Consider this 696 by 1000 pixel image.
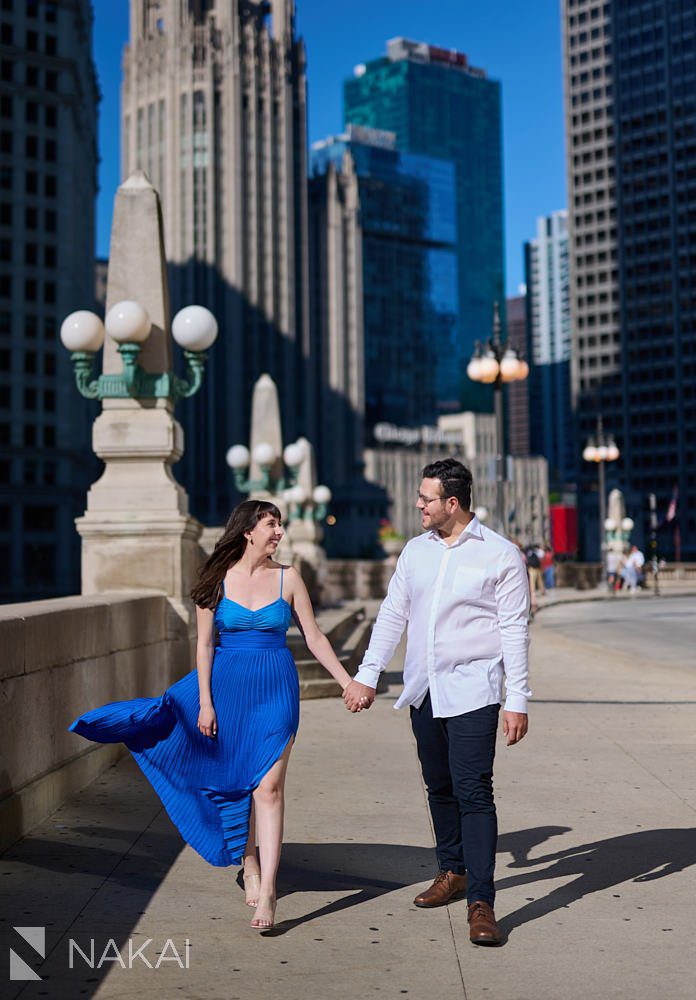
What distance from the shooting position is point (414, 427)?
18475cm

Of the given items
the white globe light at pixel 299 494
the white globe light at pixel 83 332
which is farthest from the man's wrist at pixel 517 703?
the white globe light at pixel 299 494

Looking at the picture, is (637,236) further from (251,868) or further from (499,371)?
(251,868)

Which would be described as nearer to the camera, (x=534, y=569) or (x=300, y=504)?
(x=300, y=504)

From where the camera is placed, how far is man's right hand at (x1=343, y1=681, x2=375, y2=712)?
18.4 feet

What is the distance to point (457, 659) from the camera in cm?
552

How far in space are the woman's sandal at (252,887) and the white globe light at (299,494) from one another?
97.2 ft

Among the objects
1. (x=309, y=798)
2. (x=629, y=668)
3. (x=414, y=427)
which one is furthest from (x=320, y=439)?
(x=309, y=798)

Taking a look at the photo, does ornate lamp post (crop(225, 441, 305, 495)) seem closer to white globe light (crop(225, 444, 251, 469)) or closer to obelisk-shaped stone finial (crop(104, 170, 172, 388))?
white globe light (crop(225, 444, 251, 469))

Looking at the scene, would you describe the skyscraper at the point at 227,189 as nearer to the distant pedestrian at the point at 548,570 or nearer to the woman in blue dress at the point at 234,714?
the distant pedestrian at the point at 548,570

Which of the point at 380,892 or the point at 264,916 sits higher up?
the point at 264,916

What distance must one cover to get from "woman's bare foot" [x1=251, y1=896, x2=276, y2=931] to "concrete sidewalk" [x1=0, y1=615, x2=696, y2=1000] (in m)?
0.06

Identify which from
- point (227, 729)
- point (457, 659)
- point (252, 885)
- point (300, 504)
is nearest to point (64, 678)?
point (227, 729)

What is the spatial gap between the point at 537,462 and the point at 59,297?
95655 mm

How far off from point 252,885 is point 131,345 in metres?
7.61
